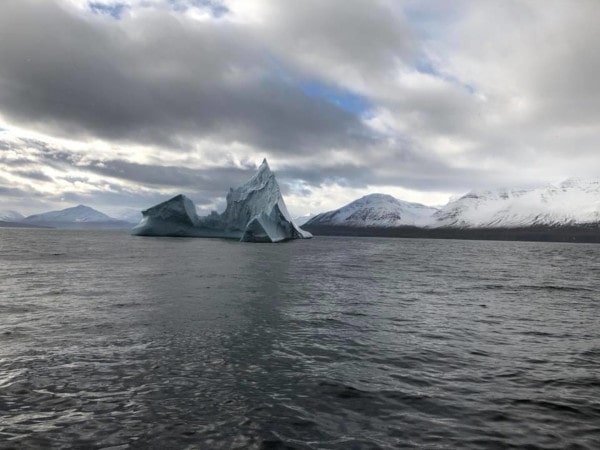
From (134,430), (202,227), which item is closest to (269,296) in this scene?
(134,430)

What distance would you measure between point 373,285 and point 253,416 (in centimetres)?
1722

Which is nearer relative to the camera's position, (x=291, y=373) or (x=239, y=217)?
(x=291, y=373)

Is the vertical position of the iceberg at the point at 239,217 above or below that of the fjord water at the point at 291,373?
above

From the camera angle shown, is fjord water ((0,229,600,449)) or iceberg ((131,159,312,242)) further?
iceberg ((131,159,312,242))

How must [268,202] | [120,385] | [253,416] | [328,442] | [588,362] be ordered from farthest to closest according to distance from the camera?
1. [268,202]
2. [588,362]
3. [120,385]
4. [253,416]
5. [328,442]

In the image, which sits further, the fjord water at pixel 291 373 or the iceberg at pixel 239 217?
the iceberg at pixel 239 217

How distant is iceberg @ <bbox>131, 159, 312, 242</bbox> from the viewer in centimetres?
7256

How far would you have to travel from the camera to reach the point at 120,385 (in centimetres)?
705

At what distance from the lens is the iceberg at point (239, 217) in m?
72.6

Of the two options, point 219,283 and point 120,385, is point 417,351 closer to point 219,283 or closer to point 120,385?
point 120,385

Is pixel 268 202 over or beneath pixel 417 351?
over

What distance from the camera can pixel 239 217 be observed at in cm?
8194

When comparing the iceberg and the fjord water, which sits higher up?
the iceberg

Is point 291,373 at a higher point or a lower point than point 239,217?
lower
